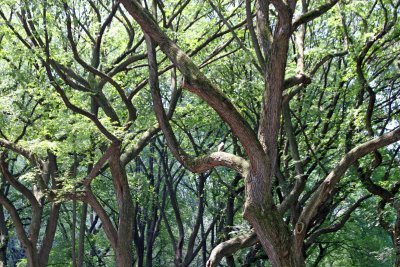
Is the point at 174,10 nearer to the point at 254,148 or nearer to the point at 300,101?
the point at 300,101

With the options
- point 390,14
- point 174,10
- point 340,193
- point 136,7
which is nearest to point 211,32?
point 174,10

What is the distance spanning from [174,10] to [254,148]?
7.21 meters

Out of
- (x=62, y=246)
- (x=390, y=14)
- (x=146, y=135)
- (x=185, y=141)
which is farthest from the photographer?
(x=62, y=246)

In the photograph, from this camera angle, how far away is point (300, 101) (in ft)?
45.2

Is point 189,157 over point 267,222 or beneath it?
over

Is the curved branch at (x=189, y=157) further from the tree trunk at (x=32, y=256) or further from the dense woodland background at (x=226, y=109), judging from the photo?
the tree trunk at (x=32, y=256)

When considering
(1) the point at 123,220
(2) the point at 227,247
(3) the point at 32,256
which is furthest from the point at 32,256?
(2) the point at 227,247

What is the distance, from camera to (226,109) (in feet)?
22.0

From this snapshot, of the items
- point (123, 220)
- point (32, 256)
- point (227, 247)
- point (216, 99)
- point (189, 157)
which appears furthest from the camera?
point (32, 256)

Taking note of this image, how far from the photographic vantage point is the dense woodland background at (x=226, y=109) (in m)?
7.22

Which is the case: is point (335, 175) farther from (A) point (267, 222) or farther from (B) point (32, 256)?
(B) point (32, 256)

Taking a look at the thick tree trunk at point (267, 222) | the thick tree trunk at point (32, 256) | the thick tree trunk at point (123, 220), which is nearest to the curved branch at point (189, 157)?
the thick tree trunk at point (267, 222)

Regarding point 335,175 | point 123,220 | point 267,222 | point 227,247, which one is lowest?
point 267,222

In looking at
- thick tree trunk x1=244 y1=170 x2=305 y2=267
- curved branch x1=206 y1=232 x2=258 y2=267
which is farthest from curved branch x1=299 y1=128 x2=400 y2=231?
thick tree trunk x1=244 y1=170 x2=305 y2=267
